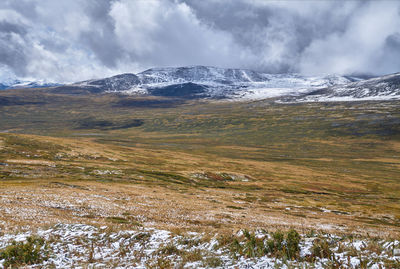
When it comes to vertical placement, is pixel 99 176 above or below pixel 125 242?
below

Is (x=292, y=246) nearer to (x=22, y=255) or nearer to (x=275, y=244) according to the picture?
(x=275, y=244)

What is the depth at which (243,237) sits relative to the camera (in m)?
14.5

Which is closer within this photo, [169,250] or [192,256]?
[192,256]

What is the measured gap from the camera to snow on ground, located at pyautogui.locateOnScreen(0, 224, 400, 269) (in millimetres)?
10984

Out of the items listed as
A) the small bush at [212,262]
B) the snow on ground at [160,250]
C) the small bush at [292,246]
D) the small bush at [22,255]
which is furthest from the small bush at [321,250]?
the small bush at [22,255]

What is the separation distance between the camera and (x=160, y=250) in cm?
1377

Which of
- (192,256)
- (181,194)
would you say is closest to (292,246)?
(192,256)

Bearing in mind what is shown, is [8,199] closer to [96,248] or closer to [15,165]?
[96,248]

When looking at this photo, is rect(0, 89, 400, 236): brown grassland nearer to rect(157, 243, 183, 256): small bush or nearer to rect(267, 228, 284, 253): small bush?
rect(157, 243, 183, 256): small bush

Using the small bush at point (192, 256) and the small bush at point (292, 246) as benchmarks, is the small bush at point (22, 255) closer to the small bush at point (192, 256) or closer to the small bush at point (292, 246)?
the small bush at point (192, 256)

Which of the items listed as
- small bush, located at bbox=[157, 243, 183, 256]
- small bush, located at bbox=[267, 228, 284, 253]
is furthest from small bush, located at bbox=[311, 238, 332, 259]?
small bush, located at bbox=[157, 243, 183, 256]

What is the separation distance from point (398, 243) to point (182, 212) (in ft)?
94.4

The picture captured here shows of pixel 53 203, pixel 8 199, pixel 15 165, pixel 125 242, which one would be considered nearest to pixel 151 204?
pixel 53 203

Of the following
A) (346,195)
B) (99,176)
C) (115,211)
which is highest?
(115,211)
